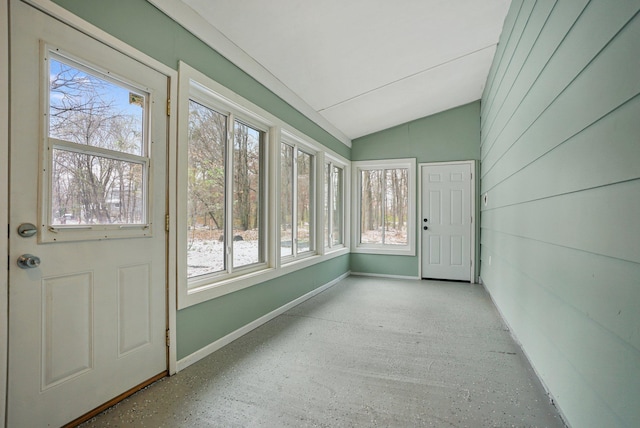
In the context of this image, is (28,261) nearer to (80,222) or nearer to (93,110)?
(80,222)

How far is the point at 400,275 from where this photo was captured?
5.59 meters

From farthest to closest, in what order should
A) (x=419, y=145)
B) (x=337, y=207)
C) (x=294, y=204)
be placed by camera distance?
(x=337, y=207), (x=419, y=145), (x=294, y=204)

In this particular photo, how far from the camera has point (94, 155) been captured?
5.58 ft

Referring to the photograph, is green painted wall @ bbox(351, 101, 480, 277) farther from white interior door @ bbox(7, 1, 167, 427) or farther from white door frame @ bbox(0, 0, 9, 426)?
white door frame @ bbox(0, 0, 9, 426)

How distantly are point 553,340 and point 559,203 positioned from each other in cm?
81

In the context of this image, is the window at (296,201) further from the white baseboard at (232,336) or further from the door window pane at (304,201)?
the white baseboard at (232,336)

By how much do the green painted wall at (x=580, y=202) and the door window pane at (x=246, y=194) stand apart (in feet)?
7.77

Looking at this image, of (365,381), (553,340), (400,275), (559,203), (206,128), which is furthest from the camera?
(400,275)

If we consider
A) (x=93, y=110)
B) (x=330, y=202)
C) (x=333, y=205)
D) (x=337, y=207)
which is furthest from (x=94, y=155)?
(x=337, y=207)

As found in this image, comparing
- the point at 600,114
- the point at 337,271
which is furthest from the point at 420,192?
the point at 600,114

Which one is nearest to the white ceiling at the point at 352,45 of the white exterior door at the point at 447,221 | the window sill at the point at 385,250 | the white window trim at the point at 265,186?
the white window trim at the point at 265,186

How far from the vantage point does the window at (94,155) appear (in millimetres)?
1529

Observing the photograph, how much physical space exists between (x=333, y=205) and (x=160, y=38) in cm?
371

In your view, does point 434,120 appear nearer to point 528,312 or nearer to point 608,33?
point 528,312
